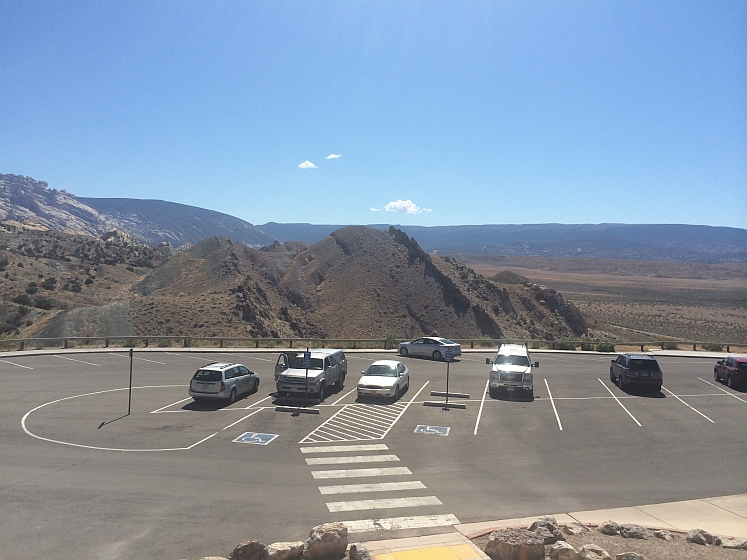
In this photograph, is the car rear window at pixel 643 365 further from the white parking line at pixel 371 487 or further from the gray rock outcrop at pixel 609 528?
the gray rock outcrop at pixel 609 528

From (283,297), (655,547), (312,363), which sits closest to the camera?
(655,547)

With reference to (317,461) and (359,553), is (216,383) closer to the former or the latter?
(317,461)

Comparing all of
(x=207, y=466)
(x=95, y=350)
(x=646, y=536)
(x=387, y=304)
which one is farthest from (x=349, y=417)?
(x=387, y=304)

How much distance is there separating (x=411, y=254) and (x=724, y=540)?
68.4 meters

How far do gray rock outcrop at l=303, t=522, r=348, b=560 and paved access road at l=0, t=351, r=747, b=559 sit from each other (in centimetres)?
141

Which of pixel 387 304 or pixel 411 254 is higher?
pixel 411 254

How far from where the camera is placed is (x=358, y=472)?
42.8ft

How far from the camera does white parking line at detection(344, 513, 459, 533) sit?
9.77 m

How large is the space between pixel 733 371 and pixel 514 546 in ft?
78.7

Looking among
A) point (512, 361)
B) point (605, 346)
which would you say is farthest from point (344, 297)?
point (512, 361)

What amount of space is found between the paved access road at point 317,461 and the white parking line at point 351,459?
0.05 meters

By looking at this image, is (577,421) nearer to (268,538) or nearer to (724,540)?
(724,540)

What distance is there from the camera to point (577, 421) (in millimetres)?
19141

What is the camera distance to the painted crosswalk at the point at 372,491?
10.0 metres
